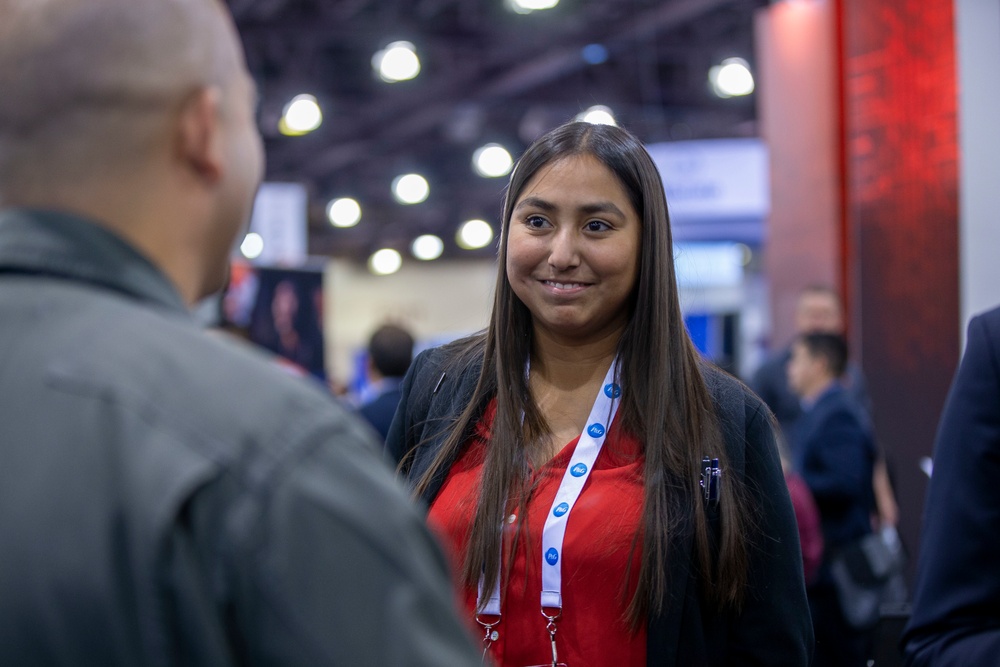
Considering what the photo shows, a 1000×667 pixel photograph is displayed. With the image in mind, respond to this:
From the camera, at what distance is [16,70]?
81cm

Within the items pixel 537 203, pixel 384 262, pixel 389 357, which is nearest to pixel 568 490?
pixel 537 203

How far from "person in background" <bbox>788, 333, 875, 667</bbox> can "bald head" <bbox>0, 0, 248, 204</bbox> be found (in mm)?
3832

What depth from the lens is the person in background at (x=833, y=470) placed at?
13.8 feet

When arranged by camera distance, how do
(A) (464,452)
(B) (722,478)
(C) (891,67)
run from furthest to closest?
(C) (891,67)
(A) (464,452)
(B) (722,478)

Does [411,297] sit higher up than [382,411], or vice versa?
[411,297]

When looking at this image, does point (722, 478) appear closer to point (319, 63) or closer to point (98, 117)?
point (98, 117)

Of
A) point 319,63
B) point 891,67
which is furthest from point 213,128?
point 319,63

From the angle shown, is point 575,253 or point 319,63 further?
point 319,63

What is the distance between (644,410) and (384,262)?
2037cm

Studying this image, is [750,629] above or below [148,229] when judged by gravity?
below

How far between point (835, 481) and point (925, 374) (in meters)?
0.59

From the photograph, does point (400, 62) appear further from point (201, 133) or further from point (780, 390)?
point (201, 133)

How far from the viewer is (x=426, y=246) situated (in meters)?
22.0

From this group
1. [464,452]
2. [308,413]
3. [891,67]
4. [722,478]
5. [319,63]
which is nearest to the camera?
[308,413]
